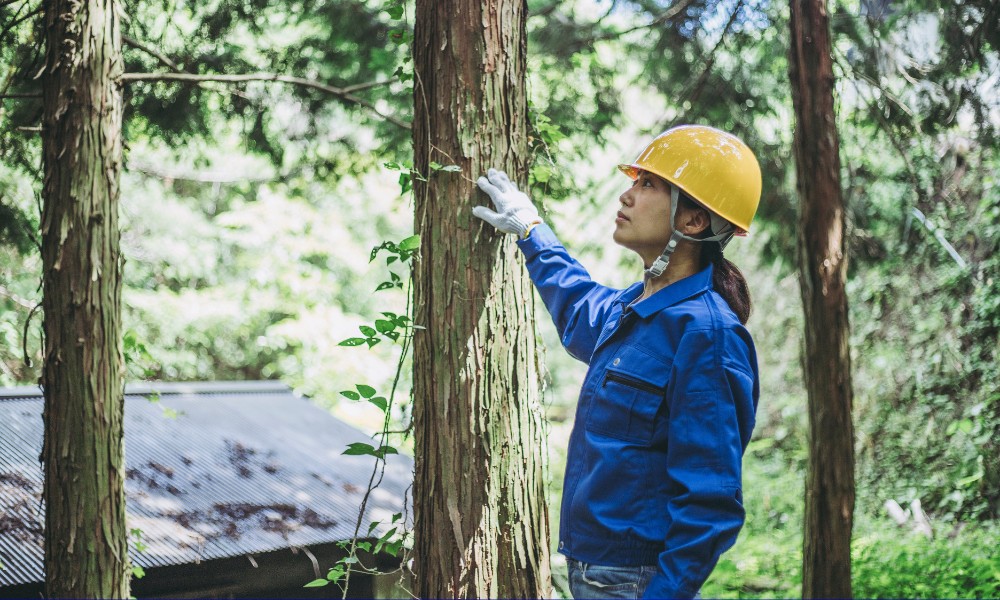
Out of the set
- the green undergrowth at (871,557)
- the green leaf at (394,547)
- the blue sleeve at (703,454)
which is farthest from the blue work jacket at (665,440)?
the green undergrowth at (871,557)

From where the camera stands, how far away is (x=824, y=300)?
204 inches

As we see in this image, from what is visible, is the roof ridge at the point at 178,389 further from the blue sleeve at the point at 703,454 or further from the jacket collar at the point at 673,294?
the blue sleeve at the point at 703,454

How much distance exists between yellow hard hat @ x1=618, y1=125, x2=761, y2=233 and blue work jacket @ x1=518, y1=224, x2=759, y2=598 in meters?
0.20

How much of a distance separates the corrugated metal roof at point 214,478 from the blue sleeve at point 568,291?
1653 millimetres

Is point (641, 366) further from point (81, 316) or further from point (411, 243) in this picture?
point (81, 316)

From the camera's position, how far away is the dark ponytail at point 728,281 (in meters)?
2.15

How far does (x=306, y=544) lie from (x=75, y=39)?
8.70 feet

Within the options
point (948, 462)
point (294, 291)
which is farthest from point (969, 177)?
point (294, 291)

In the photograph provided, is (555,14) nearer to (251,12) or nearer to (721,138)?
(251,12)

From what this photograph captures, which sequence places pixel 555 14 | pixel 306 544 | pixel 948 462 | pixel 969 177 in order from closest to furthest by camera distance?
1. pixel 306 544
2. pixel 555 14
3. pixel 948 462
4. pixel 969 177

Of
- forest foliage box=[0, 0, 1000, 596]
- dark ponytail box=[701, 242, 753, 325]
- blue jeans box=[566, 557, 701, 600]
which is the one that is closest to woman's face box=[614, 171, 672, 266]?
dark ponytail box=[701, 242, 753, 325]

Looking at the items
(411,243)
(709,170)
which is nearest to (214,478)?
(411,243)

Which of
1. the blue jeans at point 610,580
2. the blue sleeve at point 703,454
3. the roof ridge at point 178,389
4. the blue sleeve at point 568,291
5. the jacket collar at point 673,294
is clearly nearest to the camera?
the blue sleeve at point 703,454

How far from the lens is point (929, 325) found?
27.9 feet
